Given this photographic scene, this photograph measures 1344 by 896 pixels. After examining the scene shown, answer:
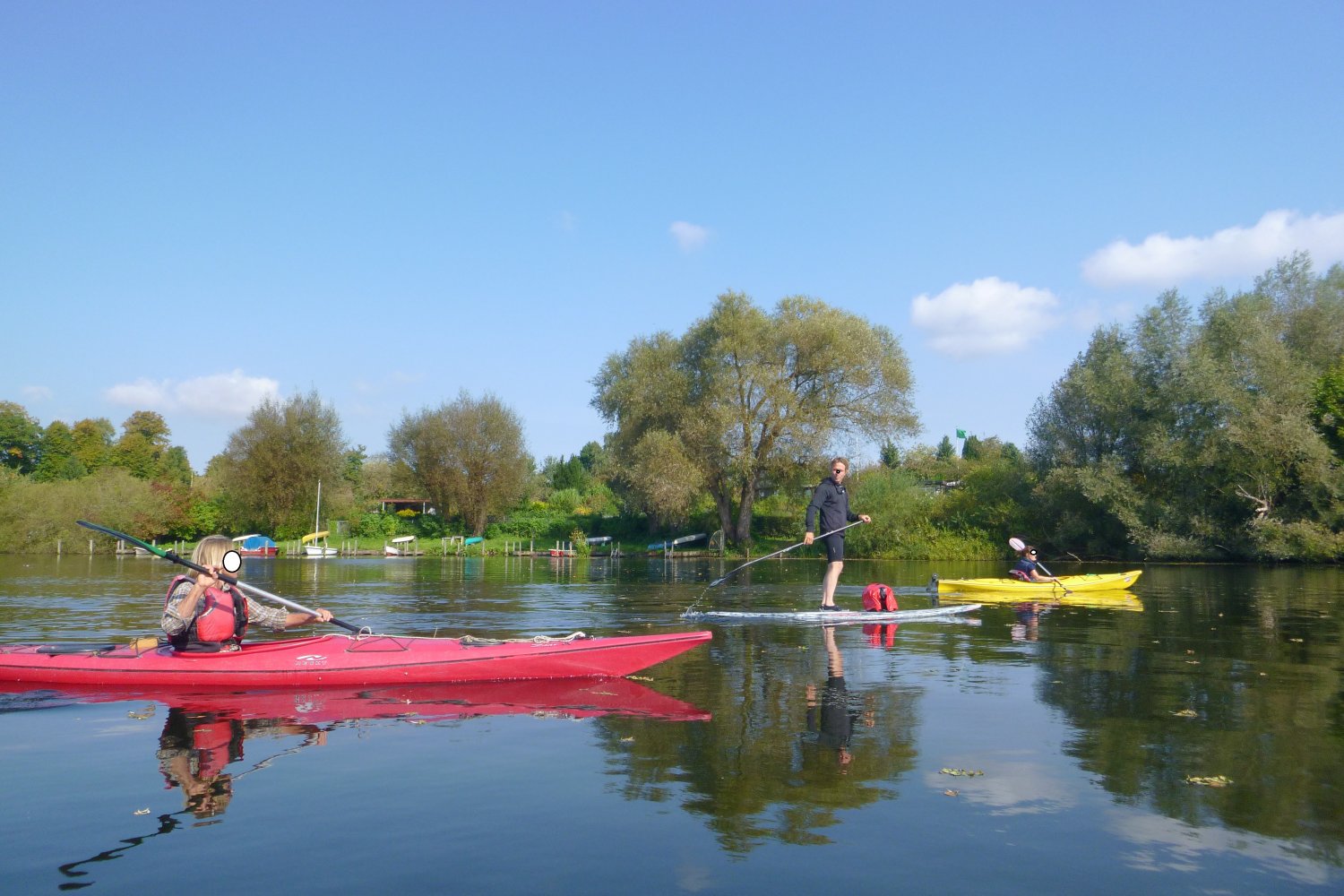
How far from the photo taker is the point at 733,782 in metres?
5.74

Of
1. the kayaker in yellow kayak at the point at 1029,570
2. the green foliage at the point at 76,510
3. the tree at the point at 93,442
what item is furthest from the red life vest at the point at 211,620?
the tree at the point at 93,442

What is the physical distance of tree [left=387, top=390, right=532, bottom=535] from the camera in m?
68.6

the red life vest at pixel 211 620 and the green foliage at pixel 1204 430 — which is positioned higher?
the green foliage at pixel 1204 430

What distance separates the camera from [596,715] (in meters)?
7.91

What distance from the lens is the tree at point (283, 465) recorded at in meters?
64.6

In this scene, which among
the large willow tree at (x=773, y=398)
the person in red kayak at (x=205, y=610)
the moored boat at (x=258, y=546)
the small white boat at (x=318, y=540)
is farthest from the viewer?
the moored boat at (x=258, y=546)

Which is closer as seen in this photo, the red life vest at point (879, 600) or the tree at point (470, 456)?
the red life vest at point (879, 600)

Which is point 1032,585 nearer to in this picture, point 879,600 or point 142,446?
point 879,600

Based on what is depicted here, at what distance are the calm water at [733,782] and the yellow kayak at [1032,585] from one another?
9670 millimetres

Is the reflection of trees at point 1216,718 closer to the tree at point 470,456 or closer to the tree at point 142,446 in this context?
the tree at point 470,456

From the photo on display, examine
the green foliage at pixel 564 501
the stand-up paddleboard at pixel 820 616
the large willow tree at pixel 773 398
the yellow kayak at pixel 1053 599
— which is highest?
the large willow tree at pixel 773 398

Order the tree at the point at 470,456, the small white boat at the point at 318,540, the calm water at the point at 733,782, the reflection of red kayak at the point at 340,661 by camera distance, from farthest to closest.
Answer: the tree at the point at 470,456, the small white boat at the point at 318,540, the reflection of red kayak at the point at 340,661, the calm water at the point at 733,782

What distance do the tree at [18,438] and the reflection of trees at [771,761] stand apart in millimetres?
102563

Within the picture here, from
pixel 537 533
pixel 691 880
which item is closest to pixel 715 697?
pixel 691 880
